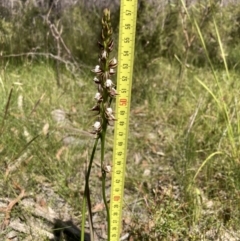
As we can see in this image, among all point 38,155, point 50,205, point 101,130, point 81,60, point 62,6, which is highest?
point 62,6

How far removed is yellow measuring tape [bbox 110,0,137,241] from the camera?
1.49m

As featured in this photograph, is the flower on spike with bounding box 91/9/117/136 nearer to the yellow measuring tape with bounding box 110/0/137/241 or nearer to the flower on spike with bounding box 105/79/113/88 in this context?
the flower on spike with bounding box 105/79/113/88

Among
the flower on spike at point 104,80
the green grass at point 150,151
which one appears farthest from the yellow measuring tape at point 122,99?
the green grass at point 150,151

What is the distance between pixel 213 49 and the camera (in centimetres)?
422

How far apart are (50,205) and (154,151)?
0.93 m

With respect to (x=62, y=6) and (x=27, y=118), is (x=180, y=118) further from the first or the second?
(x=62, y=6)

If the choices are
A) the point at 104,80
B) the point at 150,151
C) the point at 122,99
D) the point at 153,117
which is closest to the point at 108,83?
the point at 104,80

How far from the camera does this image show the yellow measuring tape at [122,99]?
1489 millimetres

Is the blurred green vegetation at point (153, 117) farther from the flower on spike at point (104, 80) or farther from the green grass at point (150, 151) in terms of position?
the flower on spike at point (104, 80)

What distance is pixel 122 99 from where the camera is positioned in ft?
5.04

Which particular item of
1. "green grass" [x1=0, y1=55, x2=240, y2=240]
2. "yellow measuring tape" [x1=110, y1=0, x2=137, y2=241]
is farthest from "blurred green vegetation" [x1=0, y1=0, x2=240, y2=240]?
"yellow measuring tape" [x1=110, y1=0, x2=137, y2=241]

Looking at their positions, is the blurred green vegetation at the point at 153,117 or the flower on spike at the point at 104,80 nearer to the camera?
the flower on spike at the point at 104,80

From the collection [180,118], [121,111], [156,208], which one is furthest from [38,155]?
[180,118]

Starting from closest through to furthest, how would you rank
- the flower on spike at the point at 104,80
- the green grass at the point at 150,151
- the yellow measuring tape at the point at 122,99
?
the flower on spike at the point at 104,80 → the yellow measuring tape at the point at 122,99 → the green grass at the point at 150,151
